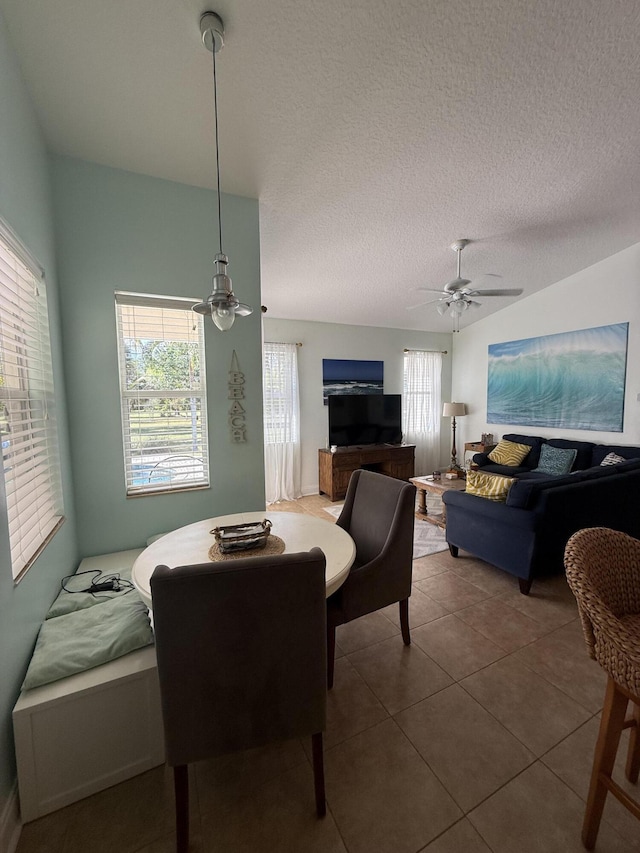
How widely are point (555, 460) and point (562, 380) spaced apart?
1.09 m

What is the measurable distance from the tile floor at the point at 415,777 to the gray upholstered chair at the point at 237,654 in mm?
266

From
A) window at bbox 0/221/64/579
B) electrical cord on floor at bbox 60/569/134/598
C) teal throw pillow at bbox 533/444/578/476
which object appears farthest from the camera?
teal throw pillow at bbox 533/444/578/476

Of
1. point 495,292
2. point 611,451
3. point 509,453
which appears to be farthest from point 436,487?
point 611,451

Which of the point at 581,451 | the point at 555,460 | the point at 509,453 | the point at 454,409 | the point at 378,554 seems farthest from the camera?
the point at 454,409

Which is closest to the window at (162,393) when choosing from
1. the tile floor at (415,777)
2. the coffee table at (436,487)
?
the tile floor at (415,777)

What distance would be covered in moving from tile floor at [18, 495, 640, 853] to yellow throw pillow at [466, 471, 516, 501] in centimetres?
96

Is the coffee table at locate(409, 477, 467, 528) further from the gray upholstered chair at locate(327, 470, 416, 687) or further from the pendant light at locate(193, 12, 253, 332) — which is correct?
the pendant light at locate(193, 12, 253, 332)

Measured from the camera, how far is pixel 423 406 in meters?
6.00

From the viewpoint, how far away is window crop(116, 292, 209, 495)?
2285 mm

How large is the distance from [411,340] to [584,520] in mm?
3913

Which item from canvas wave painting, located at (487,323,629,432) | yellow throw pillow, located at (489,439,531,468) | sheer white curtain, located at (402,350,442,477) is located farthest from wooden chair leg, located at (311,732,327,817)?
sheer white curtain, located at (402,350,442,477)

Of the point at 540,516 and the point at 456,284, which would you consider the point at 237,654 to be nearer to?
the point at 540,516

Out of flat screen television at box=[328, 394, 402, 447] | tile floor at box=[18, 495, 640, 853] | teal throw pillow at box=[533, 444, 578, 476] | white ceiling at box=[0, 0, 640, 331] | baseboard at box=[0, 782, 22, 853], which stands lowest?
tile floor at box=[18, 495, 640, 853]

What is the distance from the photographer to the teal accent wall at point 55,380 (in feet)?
3.84
